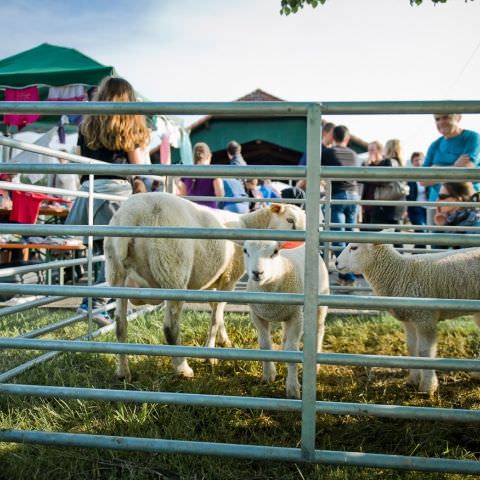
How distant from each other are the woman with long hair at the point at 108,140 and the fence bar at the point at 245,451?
2334mm

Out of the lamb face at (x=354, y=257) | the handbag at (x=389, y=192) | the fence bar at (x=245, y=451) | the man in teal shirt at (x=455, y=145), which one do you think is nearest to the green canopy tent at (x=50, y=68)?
the handbag at (x=389, y=192)

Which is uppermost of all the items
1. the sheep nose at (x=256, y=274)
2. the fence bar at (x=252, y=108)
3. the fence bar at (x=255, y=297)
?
the fence bar at (x=252, y=108)

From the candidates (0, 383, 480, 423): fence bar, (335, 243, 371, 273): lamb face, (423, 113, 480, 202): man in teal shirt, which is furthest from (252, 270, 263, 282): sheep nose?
(423, 113, 480, 202): man in teal shirt

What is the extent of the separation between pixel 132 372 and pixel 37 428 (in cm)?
98

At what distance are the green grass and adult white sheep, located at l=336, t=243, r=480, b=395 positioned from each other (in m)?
0.26

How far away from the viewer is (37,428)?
97.7 inches

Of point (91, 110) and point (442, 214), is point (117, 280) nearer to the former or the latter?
point (91, 110)

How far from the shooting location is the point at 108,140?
13.0ft

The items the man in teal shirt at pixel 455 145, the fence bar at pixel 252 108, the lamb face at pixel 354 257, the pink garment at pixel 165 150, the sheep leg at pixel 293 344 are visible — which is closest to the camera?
the fence bar at pixel 252 108

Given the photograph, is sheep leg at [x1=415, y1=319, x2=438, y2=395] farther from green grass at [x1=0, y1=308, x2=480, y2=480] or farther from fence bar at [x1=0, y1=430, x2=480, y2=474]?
fence bar at [x1=0, y1=430, x2=480, y2=474]

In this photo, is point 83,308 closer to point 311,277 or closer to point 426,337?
point 426,337

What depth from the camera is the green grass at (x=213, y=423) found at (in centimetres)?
211

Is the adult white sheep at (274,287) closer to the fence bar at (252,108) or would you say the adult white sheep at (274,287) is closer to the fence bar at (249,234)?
the fence bar at (249,234)

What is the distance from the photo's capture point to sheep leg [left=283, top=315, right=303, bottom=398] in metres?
3.11
